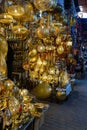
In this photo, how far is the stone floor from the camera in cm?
421

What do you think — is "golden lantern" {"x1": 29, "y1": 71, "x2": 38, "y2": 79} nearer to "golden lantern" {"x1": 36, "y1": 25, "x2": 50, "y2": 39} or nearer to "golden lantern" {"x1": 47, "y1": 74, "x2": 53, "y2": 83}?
"golden lantern" {"x1": 47, "y1": 74, "x2": 53, "y2": 83}

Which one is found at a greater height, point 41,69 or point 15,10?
point 15,10

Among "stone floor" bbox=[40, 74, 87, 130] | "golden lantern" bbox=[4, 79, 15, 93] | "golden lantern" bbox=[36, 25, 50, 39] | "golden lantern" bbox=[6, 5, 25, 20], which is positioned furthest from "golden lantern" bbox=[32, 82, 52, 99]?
"golden lantern" bbox=[4, 79, 15, 93]

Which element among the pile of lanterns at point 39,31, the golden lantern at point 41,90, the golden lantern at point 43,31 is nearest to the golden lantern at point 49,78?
the pile of lanterns at point 39,31

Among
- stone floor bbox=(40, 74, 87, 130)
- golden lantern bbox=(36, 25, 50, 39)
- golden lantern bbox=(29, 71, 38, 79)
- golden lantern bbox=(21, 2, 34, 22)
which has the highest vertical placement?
golden lantern bbox=(21, 2, 34, 22)

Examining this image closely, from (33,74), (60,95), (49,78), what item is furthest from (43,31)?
(60,95)

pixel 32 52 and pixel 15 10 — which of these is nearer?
pixel 15 10

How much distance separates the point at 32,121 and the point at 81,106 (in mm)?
2989

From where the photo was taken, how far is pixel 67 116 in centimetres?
486

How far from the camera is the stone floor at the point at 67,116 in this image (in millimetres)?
4211

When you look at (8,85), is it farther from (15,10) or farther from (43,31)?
(43,31)

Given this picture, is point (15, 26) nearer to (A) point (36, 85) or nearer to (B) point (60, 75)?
(A) point (36, 85)

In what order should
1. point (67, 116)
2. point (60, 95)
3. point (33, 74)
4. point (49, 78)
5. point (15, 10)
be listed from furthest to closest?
1. point (49, 78)
2. point (60, 95)
3. point (33, 74)
4. point (67, 116)
5. point (15, 10)

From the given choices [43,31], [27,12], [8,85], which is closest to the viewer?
[8,85]
